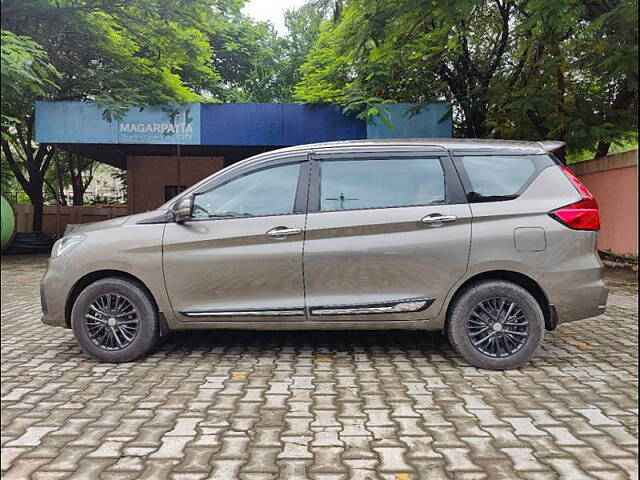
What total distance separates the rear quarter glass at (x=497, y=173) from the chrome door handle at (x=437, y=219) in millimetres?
219

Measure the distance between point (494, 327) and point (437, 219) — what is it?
0.91 metres

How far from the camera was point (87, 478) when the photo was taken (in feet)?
6.63

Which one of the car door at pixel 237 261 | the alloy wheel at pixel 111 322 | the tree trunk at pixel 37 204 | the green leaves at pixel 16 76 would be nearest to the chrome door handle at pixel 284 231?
the car door at pixel 237 261

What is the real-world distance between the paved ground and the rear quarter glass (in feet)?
3.87

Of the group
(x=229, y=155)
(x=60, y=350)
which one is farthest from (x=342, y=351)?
(x=229, y=155)

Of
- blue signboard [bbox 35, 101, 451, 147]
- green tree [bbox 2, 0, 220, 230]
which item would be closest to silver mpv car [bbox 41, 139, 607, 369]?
green tree [bbox 2, 0, 220, 230]

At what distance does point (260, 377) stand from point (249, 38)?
15903 millimetres

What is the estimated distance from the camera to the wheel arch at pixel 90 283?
149 inches

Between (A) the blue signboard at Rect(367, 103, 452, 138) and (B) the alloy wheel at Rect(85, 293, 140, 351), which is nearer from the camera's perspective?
(B) the alloy wheel at Rect(85, 293, 140, 351)

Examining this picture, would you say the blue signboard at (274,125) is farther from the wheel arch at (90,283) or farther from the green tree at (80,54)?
the wheel arch at (90,283)

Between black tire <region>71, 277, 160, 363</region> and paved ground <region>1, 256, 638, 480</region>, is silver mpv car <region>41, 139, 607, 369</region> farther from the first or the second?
paved ground <region>1, 256, 638, 480</region>

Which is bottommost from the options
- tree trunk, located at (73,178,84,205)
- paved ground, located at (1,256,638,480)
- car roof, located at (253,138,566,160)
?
paved ground, located at (1,256,638,480)

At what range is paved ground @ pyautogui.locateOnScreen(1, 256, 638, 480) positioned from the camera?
1.24 metres

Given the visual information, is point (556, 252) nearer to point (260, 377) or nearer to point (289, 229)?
point (289, 229)
